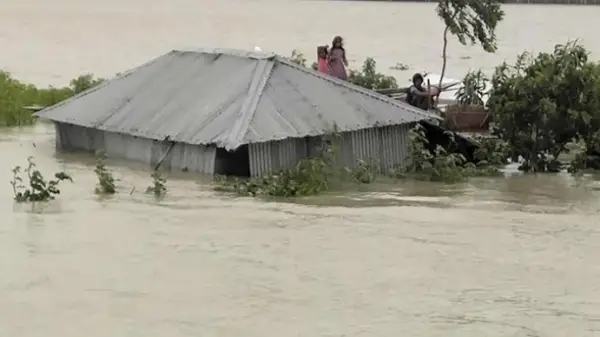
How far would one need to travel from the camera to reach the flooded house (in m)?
15.8

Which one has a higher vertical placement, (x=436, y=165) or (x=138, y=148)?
(x=138, y=148)

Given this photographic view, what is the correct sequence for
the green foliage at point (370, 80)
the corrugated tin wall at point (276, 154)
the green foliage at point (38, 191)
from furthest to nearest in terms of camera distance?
the green foliage at point (370, 80)
the corrugated tin wall at point (276, 154)
the green foliage at point (38, 191)

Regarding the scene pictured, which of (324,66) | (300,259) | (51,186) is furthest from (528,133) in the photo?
(51,186)

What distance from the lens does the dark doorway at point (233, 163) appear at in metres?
15.9

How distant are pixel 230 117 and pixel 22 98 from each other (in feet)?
24.4

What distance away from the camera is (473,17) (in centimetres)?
1972

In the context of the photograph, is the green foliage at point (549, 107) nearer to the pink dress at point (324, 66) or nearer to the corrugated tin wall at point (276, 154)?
the pink dress at point (324, 66)

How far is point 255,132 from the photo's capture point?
50.6 feet

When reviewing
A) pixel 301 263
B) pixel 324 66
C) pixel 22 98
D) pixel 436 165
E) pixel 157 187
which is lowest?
pixel 301 263

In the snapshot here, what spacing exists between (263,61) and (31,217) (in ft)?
16.8

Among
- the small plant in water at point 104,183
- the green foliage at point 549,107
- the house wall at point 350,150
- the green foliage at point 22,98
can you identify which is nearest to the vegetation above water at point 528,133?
the green foliage at point 549,107

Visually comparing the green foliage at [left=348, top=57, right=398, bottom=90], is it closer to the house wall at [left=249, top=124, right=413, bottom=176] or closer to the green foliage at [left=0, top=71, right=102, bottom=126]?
the house wall at [left=249, top=124, right=413, bottom=176]

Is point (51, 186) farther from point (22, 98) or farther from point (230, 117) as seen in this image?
point (22, 98)

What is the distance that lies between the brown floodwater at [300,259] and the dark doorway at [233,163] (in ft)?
1.25
